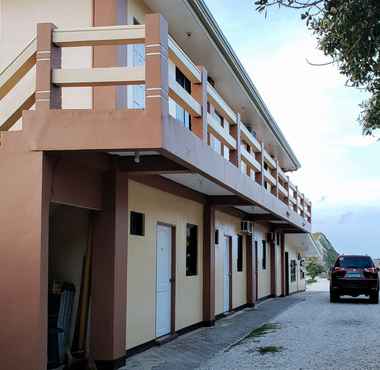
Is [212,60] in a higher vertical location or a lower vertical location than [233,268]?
higher

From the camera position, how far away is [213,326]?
15492 millimetres

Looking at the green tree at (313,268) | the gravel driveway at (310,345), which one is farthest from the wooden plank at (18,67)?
the green tree at (313,268)

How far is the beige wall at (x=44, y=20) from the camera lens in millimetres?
9664

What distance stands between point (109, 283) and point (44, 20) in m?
4.23

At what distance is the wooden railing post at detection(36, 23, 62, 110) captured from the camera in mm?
7770

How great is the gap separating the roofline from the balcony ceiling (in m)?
0.06

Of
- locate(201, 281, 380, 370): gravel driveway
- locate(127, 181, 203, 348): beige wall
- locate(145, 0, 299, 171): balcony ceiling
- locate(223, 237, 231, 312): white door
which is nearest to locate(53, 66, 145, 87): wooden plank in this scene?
locate(127, 181, 203, 348): beige wall

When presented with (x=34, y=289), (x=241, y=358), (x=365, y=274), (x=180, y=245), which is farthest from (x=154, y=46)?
(x=365, y=274)

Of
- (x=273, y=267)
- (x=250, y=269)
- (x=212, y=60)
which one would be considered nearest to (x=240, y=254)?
(x=250, y=269)

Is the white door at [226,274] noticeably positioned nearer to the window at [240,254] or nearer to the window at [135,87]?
the window at [240,254]

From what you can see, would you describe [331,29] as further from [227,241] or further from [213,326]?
[227,241]

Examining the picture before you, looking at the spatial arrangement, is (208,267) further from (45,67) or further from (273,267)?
(273,267)

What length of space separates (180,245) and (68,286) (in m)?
3.98

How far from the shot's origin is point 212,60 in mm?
14695
